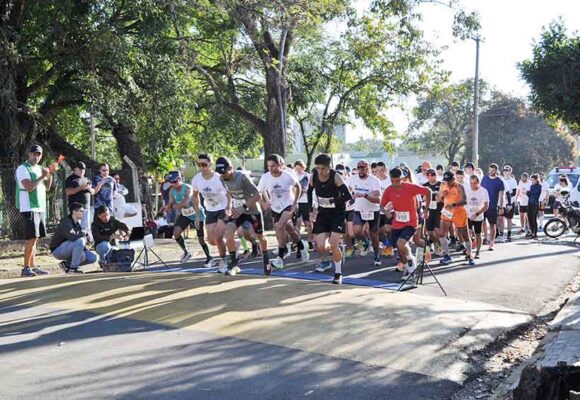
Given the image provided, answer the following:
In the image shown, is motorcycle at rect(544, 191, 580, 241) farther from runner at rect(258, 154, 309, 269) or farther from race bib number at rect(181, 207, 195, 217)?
race bib number at rect(181, 207, 195, 217)

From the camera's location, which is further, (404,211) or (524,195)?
(524,195)

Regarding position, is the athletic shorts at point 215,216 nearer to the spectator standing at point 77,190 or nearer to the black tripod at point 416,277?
the spectator standing at point 77,190

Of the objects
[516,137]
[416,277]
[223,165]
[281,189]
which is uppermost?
[516,137]

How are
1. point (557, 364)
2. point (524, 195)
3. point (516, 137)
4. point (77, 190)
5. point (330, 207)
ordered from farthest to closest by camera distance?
point (516, 137) < point (524, 195) < point (77, 190) < point (330, 207) < point (557, 364)

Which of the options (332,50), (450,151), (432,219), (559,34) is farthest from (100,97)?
(450,151)

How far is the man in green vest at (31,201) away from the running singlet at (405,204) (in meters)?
5.66

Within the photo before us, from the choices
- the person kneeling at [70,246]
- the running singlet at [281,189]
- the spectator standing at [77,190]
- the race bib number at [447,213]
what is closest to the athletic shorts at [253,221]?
the running singlet at [281,189]

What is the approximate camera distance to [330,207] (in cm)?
957

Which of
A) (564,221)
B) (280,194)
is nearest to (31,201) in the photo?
(280,194)

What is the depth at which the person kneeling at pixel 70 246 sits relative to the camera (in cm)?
1057

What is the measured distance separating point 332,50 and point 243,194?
57.3 feet

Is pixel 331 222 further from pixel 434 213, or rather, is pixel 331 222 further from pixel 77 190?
pixel 77 190

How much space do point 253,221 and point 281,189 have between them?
3.40 feet

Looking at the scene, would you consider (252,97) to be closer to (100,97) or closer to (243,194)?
(100,97)
